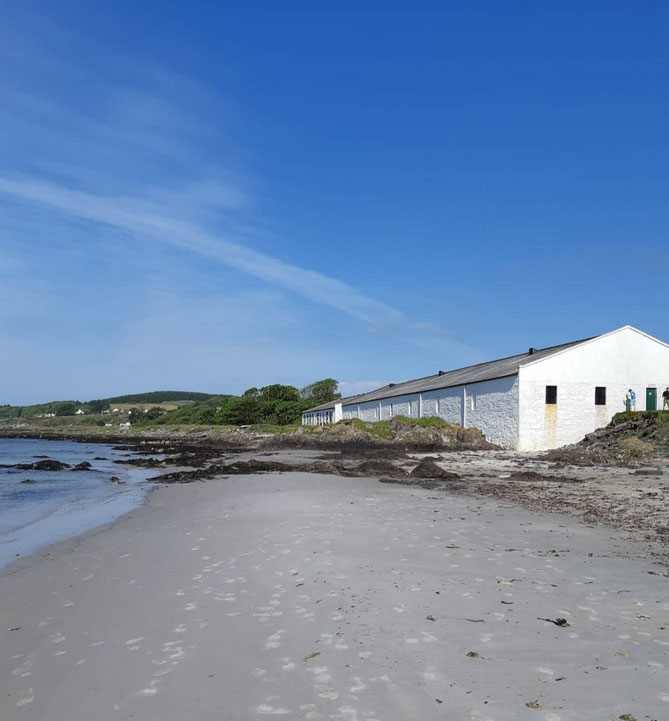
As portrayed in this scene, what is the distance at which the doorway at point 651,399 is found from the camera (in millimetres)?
38844

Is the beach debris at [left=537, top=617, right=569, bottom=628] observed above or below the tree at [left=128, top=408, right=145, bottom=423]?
below

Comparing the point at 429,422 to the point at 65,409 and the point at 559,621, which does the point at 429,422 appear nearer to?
the point at 559,621

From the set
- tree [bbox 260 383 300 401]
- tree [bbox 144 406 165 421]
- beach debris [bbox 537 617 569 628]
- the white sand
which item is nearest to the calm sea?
the white sand

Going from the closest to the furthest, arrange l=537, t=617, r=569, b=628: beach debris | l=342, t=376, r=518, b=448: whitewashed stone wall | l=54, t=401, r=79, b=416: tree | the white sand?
the white sand, l=537, t=617, r=569, b=628: beach debris, l=342, t=376, r=518, b=448: whitewashed stone wall, l=54, t=401, r=79, b=416: tree

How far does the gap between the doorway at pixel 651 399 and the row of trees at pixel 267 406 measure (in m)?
64.1

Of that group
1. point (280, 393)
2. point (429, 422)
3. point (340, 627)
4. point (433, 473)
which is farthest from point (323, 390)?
point (340, 627)

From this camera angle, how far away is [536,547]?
9.05 meters

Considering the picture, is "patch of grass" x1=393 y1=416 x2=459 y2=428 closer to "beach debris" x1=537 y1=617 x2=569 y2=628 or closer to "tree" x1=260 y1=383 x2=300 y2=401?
"beach debris" x1=537 y1=617 x2=569 y2=628

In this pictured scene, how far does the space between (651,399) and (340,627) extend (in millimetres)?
39186

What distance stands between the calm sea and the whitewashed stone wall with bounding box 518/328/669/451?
74.7 ft

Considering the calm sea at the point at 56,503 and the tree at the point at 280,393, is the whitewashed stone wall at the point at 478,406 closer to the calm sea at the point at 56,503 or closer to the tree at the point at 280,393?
the calm sea at the point at 56,503

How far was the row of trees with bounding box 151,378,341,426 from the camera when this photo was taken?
9750 cm

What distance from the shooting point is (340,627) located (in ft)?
18.4

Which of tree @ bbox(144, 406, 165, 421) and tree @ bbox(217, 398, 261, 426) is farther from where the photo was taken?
tree @ bbox(144, 406, 165, 421)
